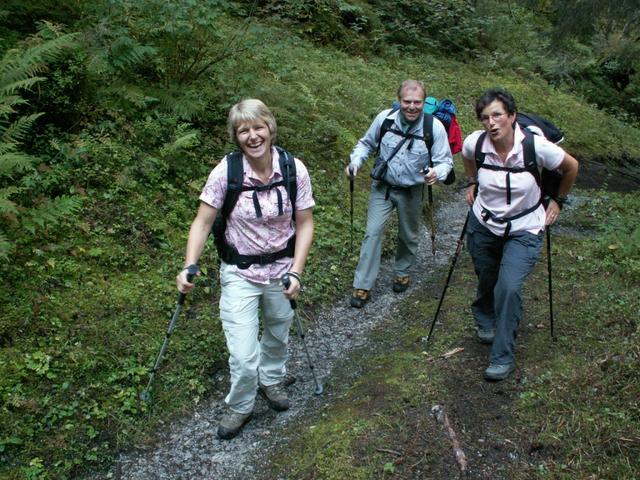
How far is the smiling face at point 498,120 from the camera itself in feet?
14.4

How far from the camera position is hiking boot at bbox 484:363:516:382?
15.1ft

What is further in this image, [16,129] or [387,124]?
[387,124]

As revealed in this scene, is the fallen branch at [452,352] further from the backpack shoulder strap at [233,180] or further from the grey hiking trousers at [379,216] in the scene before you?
the backpack shoulder strap at [233,180]

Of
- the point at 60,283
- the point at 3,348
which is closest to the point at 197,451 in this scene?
the point at 3,348

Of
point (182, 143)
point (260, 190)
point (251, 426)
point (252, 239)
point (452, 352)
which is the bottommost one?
point (251, 426)

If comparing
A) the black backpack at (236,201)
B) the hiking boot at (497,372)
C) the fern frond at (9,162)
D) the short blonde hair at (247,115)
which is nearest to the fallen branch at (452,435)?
the hiking boot at (497,372)

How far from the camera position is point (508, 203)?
4.59m

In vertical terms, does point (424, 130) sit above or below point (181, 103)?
above

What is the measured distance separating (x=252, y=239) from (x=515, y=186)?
2133 millimetres

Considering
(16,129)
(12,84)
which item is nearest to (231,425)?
(16,129)

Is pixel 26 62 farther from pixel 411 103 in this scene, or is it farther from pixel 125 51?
pixel 411 103

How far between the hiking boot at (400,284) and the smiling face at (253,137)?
11.8 ft

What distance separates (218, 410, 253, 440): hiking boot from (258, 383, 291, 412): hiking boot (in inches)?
12.5

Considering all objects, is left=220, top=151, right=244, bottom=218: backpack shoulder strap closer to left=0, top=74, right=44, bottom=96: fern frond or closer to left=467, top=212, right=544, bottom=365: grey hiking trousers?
left=467, top=212, right=544, bottom=365: grey hiking trousers
